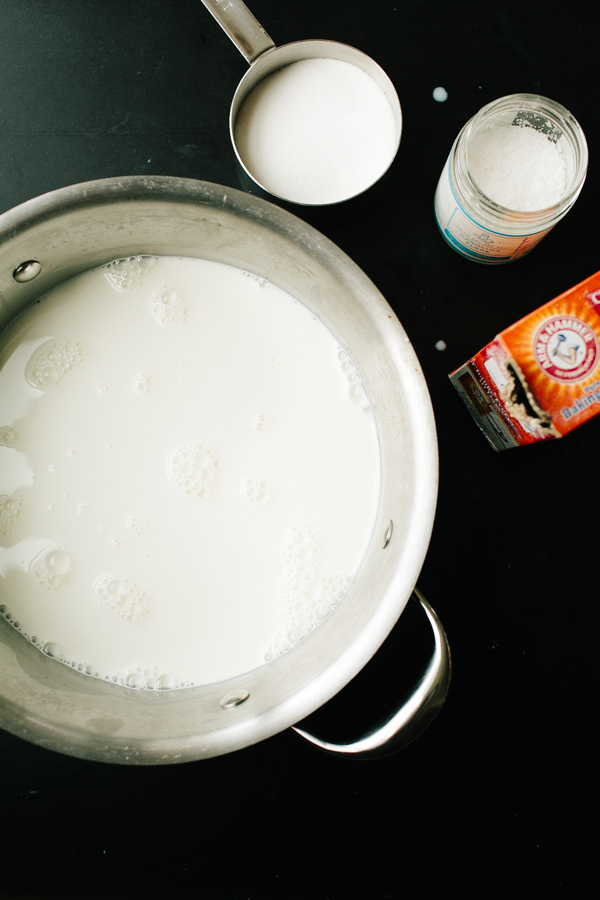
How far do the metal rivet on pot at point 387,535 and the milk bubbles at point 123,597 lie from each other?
30 centimetres

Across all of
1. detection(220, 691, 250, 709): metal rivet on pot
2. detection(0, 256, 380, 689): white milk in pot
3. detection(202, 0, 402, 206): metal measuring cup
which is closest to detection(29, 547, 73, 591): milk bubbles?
detection(0, 256, 380, 689): white milk in pot

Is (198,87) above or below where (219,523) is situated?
above

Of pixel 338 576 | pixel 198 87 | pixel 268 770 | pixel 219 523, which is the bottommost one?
pixel 268 770

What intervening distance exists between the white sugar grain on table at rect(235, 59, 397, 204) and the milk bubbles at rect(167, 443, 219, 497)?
32 cm

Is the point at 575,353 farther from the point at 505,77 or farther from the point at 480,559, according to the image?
the point at 505,77

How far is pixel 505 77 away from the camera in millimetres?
693

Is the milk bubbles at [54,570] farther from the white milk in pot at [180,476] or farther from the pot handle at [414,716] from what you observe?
the pot handle at [414,716]

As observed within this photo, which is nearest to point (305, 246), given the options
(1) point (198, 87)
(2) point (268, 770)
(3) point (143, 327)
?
(3) point (143, 327)

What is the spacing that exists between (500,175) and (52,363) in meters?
0.58

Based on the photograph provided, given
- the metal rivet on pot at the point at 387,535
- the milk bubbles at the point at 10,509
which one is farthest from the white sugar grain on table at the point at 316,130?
the milk bubbles at the point at 10,509

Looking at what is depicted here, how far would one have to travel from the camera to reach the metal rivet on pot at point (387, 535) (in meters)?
0.56

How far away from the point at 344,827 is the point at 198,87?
0.99 m

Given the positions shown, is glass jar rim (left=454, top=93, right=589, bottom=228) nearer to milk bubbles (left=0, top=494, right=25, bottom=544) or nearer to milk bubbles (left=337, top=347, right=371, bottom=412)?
milk bubbles (left=337, top=347, right=371, bottom=412)

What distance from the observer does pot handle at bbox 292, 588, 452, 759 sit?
1.86 ft
